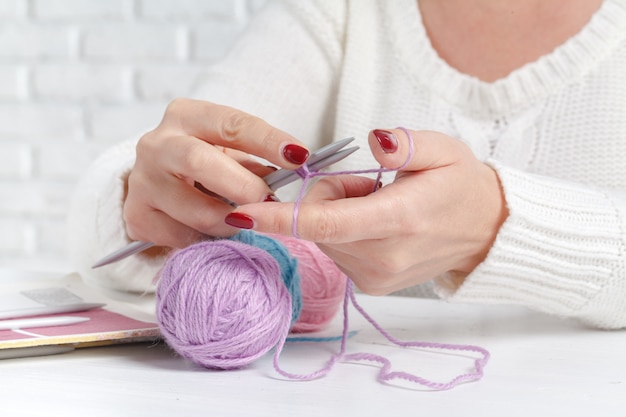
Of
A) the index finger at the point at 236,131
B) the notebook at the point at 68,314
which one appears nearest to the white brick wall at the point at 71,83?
the notebook at the point at 68,314

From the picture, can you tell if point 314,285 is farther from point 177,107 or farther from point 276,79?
point 276,79

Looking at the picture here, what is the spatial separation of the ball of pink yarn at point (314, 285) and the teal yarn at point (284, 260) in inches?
1.4

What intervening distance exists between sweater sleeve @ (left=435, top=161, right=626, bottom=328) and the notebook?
0.27 m

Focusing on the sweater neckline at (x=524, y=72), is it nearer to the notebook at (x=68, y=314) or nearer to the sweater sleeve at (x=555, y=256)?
the sweater sleeve at (x=555, y=256)

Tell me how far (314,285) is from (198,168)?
16 cm

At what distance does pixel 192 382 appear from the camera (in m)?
0.52

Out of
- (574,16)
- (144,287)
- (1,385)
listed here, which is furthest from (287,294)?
(574,16)

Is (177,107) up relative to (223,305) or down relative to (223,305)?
up

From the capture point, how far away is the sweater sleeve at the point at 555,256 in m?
0.63

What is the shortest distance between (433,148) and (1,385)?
1.08 ft

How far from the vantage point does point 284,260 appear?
0.61 m

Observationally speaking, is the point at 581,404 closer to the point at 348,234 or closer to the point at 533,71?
the point at 348,234

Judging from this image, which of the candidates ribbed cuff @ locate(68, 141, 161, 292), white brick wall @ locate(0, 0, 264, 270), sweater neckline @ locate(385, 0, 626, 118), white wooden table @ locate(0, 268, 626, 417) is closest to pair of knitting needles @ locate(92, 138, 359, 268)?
white wooden table @ locate(0, 268, 626, 417)

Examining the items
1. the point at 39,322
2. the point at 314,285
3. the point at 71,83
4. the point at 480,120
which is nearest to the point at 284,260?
the point at 314,285
